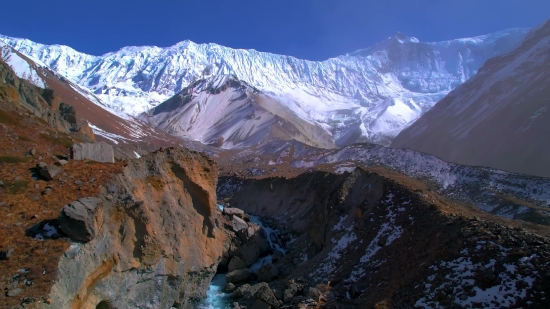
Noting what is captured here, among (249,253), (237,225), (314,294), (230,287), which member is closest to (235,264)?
(249,253)

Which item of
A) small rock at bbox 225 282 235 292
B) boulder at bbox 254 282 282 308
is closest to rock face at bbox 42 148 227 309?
boulder at bbox 254 282 282 308

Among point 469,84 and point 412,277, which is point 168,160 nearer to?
point 412,277

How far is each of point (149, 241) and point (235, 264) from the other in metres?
15.8

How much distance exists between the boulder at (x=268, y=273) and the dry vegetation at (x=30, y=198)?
1615 cm

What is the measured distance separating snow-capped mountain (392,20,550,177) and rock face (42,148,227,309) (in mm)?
97547

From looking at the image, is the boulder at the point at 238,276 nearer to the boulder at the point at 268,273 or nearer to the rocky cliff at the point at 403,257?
the boulder at the point at 268,273

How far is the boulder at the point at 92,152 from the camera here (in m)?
19.6

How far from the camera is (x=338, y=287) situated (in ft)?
73.4

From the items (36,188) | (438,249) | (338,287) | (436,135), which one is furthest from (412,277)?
(436,135)

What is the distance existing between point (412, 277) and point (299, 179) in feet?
129

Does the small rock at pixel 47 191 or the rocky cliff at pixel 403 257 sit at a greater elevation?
the small rock at pixel 47 191

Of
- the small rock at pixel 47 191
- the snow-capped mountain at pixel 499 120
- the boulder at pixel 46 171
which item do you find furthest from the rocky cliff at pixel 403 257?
the snow-capped mountain at pixel 499 120

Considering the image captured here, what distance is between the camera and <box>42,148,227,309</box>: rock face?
46.8ft

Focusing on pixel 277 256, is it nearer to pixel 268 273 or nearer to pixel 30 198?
pixel 268 273
